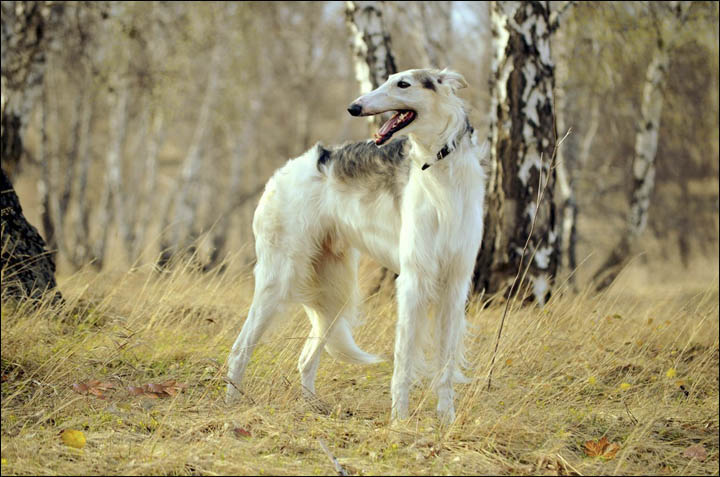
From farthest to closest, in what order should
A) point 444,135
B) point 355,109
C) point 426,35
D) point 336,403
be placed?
point 426,35 < point 336,403 < point 444,135 < point 355,109

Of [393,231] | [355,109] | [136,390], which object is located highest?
[355,109]

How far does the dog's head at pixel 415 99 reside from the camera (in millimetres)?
3582

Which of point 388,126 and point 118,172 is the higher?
point 388,126

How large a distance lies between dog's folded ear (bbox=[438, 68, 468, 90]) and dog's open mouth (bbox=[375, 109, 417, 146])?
0.79ft

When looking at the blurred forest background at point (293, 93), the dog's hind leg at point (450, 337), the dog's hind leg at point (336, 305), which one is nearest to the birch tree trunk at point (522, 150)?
the blurred forest background at point (293, 93)

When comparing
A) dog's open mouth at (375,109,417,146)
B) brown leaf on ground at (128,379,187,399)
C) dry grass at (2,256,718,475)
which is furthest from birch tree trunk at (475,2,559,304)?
brown leaf on ground at (128,379,187,399)

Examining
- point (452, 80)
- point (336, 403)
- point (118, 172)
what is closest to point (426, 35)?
point (452, 80)

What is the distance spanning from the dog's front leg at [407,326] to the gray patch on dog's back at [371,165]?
53 cm

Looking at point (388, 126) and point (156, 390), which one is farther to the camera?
point (156, 390)

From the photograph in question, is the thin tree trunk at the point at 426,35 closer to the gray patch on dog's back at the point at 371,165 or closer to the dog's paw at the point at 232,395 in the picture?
the gray patch on dog's back at the point at 371,165

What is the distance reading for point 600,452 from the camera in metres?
3.15

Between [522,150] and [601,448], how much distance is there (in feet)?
11.5

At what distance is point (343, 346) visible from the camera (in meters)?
4.30

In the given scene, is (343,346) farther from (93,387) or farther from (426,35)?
(426,35)
